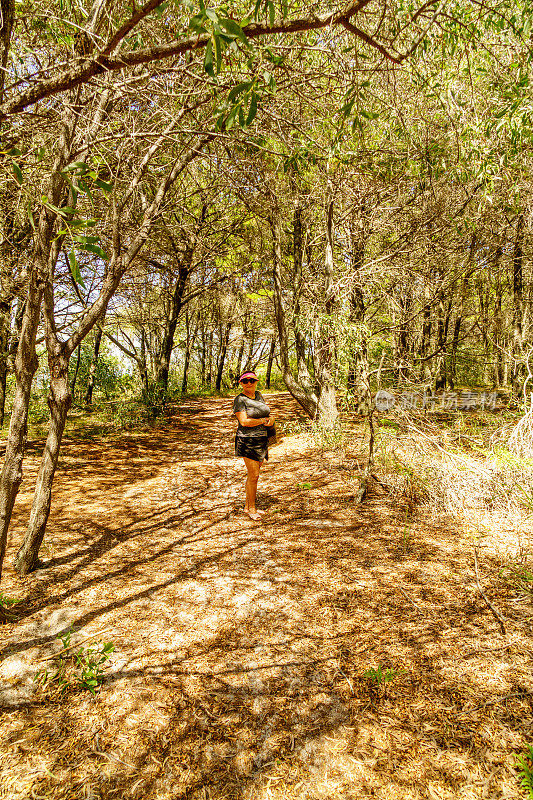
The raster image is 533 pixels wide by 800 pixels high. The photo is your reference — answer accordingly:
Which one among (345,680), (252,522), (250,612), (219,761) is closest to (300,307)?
(252,522)

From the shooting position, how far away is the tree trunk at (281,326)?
25.4 feet

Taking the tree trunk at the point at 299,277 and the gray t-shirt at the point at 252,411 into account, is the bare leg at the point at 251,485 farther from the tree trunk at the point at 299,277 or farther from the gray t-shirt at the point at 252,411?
the tree trunk at the point at 299,277

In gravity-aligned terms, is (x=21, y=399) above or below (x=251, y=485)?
above

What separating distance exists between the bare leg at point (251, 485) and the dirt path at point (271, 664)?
0.40 metres

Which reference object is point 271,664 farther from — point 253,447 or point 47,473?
point 47,473

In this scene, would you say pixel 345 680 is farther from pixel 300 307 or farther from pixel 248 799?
pixel 300 307

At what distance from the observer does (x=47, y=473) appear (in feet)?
13.5

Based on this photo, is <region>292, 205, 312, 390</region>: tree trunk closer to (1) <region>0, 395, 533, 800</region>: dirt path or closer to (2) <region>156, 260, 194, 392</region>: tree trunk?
(2) <region>156, 260, 194, 392</region>: tree trunk

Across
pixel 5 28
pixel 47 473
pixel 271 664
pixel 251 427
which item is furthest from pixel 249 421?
pixel 5 28

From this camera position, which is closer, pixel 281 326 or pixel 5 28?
pixel 5 28

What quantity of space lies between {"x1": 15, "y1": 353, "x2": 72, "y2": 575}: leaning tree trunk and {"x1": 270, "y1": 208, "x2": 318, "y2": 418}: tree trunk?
15.4 ft

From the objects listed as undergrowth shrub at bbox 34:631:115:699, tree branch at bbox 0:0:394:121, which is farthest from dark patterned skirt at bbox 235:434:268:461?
tree branch at bbox 0:0:394:121

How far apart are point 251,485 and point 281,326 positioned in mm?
3883

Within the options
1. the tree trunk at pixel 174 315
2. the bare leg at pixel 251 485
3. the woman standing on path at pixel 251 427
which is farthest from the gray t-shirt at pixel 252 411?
the tree trunk at pixel 174 315
